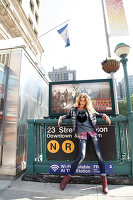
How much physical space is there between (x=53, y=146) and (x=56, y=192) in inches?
40.3

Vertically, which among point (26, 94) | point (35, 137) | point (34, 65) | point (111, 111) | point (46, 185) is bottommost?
point (46, 185)

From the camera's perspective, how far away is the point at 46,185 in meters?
2.98

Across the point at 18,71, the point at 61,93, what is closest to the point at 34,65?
the point at 18,71

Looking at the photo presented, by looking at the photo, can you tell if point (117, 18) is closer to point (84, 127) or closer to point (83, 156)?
point (84, 127)

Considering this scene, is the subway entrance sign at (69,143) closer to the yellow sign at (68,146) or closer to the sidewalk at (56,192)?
the yellow sign at (68,146)

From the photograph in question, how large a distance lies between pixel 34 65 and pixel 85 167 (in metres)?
4.00

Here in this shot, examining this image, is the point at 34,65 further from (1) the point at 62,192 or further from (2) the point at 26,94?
(1) the point at 62,192

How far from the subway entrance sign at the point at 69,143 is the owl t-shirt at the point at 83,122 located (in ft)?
1.46

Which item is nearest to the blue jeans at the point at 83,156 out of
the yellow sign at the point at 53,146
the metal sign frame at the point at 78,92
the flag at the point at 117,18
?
the yellow sign at the point at 53,146

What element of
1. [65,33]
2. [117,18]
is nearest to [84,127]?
[117,18]

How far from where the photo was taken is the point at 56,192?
8.70ft

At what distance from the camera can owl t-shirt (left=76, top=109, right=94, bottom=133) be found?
298cm

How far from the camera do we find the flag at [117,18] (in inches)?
273

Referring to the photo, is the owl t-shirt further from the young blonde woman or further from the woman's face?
the woman's face
